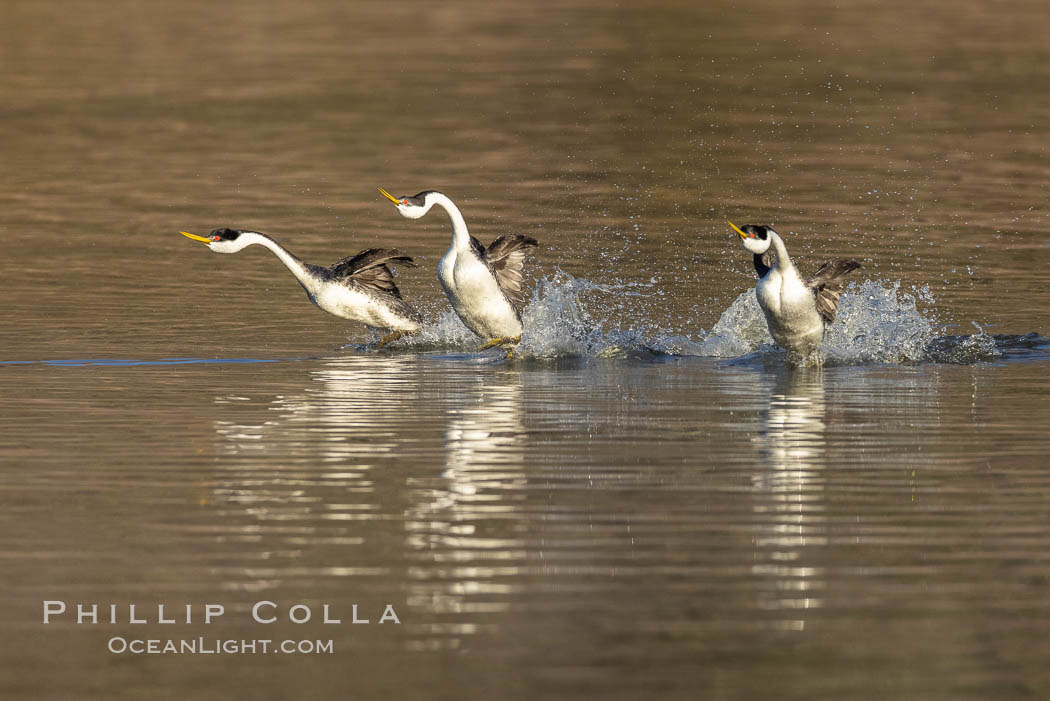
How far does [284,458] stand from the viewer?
1169 cm

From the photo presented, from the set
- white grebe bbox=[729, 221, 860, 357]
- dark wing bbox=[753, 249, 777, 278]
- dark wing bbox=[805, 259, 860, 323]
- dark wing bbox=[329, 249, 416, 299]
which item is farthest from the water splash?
dark wing bbox=[753, 249, 777, 278]

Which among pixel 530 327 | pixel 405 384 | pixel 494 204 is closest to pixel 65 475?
pixel 405 384

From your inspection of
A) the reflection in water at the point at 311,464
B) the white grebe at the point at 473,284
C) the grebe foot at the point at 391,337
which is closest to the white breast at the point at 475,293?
the white grebe at the point at 473,284

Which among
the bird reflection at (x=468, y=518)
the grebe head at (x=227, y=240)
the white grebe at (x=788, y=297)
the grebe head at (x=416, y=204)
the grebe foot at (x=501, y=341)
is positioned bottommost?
the bird reflection at (x=468, y=518)

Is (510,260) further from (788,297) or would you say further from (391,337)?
(788,297)

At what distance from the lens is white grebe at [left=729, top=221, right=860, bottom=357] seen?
15.2m

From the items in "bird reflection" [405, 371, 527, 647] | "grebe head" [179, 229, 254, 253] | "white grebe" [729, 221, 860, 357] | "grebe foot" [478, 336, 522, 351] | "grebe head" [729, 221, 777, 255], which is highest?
"grebe head" [179, 229, 254, 253]

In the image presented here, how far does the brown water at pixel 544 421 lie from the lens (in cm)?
795

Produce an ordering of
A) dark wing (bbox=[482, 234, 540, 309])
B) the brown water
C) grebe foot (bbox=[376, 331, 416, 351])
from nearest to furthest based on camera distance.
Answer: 1. the brown water
2. dark wing (bbox=[482, 234, 540, 309])
3. grebe foot (bbox=[376, 331, 416, 351])

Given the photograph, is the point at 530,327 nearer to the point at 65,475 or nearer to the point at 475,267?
the point at 475,267

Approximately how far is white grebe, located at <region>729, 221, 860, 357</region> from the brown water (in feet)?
1.18

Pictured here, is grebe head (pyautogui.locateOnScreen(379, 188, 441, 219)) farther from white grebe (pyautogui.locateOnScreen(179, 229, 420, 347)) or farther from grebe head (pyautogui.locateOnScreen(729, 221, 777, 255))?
grebe head (pyautogui.locateOnScreen(729, 221, 777, 255))

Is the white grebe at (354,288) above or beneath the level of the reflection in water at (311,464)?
above

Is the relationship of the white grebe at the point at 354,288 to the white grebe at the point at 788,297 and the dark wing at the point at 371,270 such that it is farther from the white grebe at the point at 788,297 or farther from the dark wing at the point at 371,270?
the white grebe at the point at 788,297
